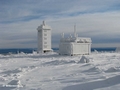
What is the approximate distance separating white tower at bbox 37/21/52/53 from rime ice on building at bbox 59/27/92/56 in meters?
5.78

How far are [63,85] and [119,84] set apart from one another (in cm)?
300

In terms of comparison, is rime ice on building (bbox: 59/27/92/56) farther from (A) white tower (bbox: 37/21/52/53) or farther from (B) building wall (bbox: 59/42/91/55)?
(A) white tower (bbox: 37/21/52/53)

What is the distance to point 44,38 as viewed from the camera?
A: 45.7 metres

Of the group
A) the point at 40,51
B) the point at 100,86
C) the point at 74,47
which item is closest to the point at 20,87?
the point at 100,86

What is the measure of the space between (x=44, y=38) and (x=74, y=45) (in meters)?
10.0

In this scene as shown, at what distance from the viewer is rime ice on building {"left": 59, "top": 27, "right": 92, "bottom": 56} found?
38.1 metres

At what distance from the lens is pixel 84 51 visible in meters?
40.1

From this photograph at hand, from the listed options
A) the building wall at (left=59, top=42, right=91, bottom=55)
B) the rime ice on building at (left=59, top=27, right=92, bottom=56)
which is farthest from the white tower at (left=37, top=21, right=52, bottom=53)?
the building wall at (left=59, top=42, right=91, bottom=55)

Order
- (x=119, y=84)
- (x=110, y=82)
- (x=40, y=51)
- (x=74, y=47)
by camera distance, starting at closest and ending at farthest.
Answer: (x=119, y=84)
(x=110, y=82)
(x=74, y=47)
(x=40, y=51)

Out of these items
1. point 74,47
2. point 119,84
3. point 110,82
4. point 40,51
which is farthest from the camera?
point 40,51

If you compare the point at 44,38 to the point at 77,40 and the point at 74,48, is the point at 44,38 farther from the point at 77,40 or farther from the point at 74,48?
the point at 74,48

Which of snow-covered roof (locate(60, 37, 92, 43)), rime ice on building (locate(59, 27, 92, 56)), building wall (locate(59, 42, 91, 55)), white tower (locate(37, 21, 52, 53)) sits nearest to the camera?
building wall (locate(59, 42, 91, 55))

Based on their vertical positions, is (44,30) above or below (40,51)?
above

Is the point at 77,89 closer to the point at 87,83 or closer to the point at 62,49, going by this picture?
the point at 87,83
